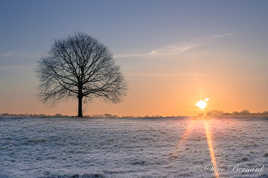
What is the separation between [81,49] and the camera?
4294 centimetres

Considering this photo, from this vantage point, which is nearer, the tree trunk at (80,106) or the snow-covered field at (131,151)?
the snow-covered field at (131,151)

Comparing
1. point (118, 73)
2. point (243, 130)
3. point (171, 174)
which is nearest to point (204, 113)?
point (118, 73)

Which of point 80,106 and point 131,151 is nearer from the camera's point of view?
point 131,151

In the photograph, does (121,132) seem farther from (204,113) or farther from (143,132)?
(204,113)

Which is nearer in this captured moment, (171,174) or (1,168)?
(171,174)

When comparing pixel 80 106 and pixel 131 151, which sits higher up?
pixel 80 106

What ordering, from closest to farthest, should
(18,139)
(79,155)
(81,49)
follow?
(79,155), (18,139), (81,49)

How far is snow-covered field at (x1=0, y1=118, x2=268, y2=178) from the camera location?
1448 centimetres

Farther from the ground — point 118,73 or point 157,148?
point 118,73

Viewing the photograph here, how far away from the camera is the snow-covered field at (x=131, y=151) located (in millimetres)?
14477

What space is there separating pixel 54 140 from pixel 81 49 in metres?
22.6

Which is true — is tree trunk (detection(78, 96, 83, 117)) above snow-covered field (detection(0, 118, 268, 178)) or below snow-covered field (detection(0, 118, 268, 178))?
above

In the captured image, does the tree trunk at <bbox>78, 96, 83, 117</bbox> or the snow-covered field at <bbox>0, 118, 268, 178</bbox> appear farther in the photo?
the tree trunk at <bbox>78, 96, 83, 117</bbox>

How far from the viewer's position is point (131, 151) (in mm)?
19297
